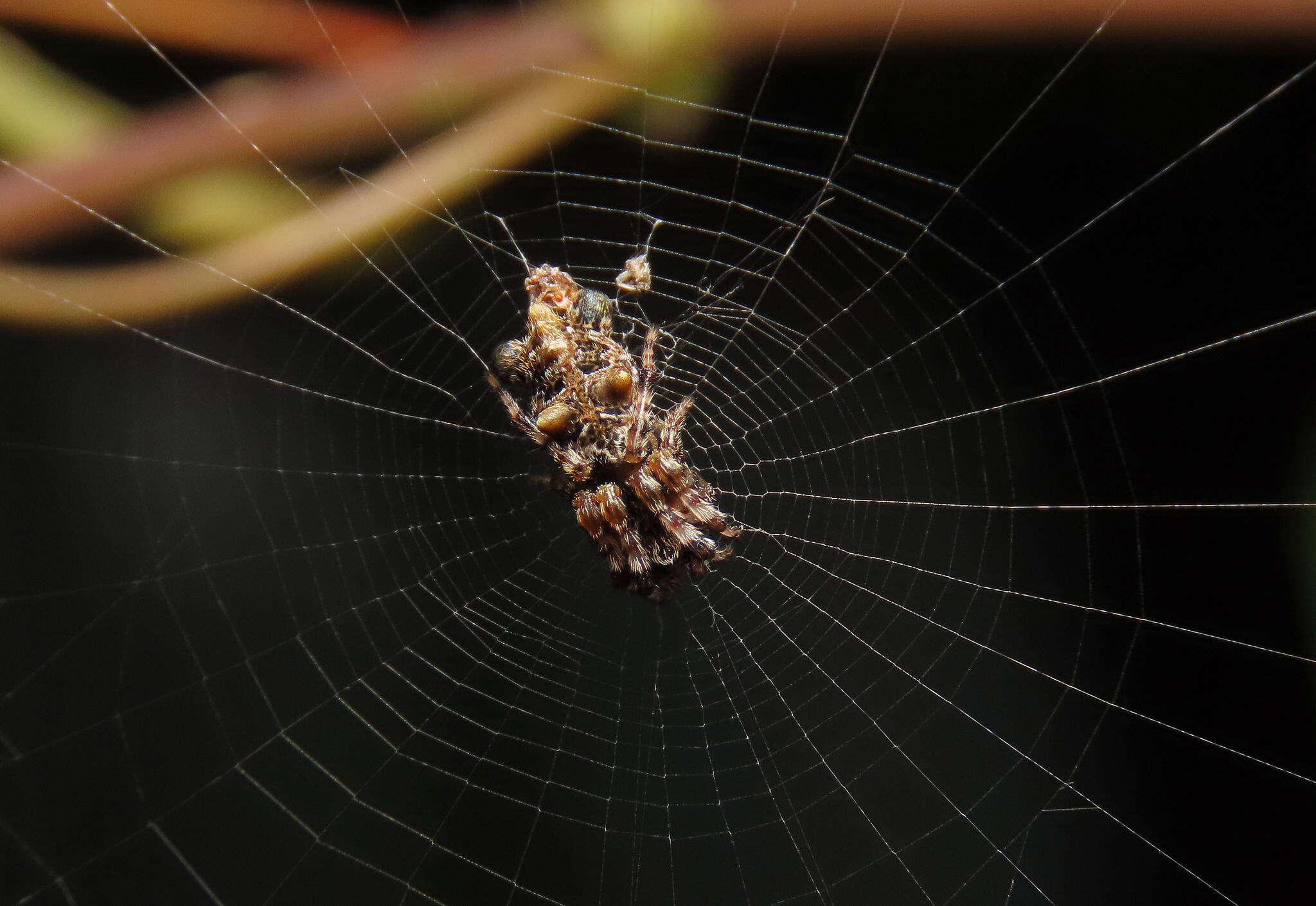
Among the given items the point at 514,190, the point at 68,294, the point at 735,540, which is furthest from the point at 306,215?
the point at 735,540

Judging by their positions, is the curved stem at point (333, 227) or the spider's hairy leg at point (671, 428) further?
the spider's hairy leg at point (671, 428)

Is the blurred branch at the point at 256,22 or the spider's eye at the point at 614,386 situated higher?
the blurred branch at the point at 256,22

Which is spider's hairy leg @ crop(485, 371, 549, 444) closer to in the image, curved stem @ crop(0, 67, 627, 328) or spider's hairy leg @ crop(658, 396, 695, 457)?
spider's hairy leg @ crop(658, 396, 695, 457)

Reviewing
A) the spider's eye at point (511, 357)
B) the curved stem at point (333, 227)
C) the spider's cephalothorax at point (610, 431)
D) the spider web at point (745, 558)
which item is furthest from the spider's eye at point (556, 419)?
the curved stem at point (333, 227)

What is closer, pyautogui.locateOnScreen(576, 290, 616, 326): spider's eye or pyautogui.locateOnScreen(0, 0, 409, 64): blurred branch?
pyautogui.locateOnScreen(0, 0, 409, 64): blurred branch

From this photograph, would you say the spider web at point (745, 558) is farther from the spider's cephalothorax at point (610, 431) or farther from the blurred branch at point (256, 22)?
the blurred branch at point (256, 22)

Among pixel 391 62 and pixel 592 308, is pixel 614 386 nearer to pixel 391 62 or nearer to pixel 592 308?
pixel 592 308

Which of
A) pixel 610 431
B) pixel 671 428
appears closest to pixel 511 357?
pixel 610 431

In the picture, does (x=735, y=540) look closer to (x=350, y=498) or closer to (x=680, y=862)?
(x=680, y=862)

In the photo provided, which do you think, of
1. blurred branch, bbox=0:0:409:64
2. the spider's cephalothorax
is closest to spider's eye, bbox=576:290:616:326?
the spider's cephalothorax
